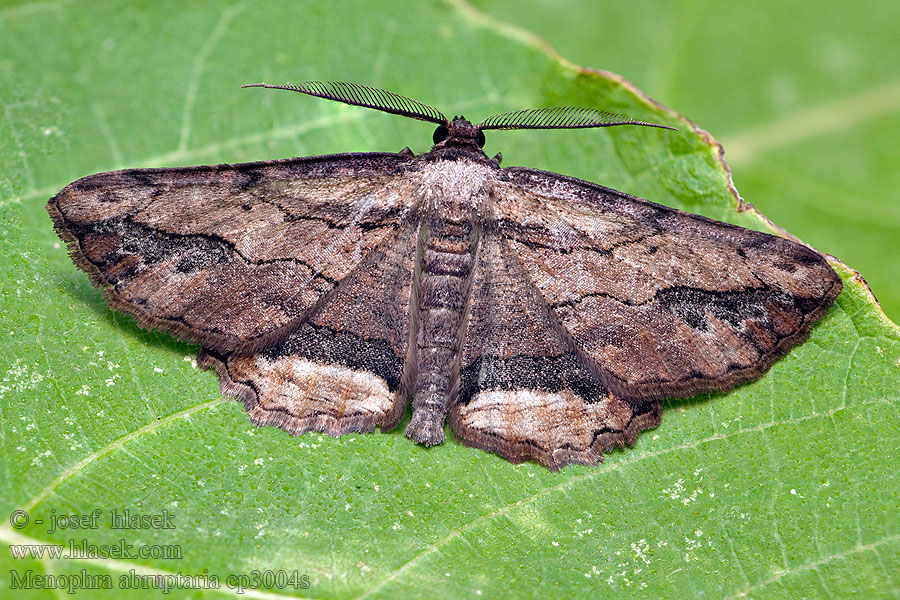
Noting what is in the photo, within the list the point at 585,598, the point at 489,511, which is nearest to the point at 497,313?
the point at 489,511

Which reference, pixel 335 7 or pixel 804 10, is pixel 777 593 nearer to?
pixel 335 7

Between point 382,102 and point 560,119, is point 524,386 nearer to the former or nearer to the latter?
point 560,119

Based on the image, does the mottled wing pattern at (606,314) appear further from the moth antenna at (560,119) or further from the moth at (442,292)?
the moth antenna at (560,119)

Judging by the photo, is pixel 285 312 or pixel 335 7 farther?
pixel 335 7

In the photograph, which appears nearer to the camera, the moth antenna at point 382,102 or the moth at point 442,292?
the moth at point 442,292

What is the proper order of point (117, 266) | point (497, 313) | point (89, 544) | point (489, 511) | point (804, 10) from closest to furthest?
point (89, 544) → point (489, 511) → point (117, 266) → point (497, 313) → point (804, 10)

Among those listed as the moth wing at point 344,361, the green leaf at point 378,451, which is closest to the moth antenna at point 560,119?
the green leaf at point 378,451
